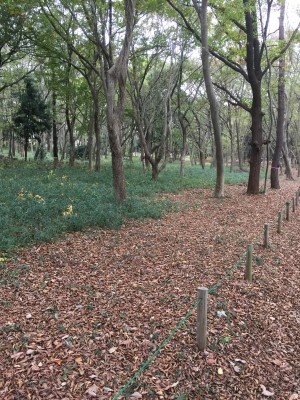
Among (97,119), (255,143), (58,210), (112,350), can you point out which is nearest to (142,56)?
(97,119)

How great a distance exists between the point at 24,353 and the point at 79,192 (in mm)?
7287

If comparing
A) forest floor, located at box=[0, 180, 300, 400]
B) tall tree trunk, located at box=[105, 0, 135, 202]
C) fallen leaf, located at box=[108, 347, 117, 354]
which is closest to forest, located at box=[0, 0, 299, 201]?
tall tree trunk, located at box=[105, 0, 135, 202]

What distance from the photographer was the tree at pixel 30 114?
22453 mm

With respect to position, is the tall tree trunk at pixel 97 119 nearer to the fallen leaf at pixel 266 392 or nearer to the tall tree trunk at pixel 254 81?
the tall tree trunk at pixel 254 81

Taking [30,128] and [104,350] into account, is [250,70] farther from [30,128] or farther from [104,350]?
[30,128]

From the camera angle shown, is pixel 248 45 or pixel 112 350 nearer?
pixel 112 350

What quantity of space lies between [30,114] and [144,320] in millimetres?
21813

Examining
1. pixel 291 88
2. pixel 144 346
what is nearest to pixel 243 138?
pixel 291 88

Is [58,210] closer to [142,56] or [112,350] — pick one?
[112,350]

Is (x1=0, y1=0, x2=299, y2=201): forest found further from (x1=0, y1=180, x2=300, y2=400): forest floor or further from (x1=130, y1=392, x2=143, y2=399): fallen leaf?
(x1=130, y1=392, x2=143, y2=399): fallen leaf

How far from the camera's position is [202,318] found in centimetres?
347

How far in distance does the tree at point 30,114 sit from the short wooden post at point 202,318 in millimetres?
22403

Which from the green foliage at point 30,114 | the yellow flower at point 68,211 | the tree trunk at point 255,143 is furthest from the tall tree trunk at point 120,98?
the green foliage at point 30,114

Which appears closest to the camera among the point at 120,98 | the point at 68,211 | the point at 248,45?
the point at 68,211
